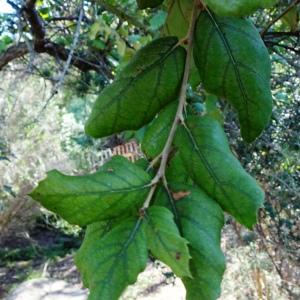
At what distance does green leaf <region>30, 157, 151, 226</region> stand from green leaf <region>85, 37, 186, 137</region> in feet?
0.44

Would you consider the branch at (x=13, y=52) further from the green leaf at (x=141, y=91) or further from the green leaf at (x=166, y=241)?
the green leaf at (x=166, y=241)

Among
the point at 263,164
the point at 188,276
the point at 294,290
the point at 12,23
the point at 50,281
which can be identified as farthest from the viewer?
the point at 50,281

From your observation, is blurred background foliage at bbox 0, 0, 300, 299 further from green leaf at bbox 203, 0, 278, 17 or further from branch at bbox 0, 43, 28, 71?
green leaf at bbox 203, 0, 278, 17

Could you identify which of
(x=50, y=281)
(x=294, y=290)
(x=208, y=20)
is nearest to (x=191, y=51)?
(x=208, y=20)

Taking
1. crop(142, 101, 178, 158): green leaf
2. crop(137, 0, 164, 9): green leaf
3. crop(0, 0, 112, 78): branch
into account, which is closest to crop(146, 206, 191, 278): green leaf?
crop(142, 101, 178, 158): green leaf

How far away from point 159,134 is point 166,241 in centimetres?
15

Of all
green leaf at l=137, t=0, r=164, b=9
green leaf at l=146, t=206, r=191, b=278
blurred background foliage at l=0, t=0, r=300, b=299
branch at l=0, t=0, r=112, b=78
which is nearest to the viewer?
green leaf at l=146, t=206, r=191, b=278

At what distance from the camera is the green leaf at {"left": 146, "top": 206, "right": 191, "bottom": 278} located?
0.36 meters

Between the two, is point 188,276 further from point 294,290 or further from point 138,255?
point 294,290

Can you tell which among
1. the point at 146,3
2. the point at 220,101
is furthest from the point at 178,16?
the point at 220,101

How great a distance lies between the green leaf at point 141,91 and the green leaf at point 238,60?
1.2 inches

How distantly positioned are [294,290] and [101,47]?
Answer: 1.86 m

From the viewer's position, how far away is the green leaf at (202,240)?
0.39 m

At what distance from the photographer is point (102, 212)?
41 centimetres
